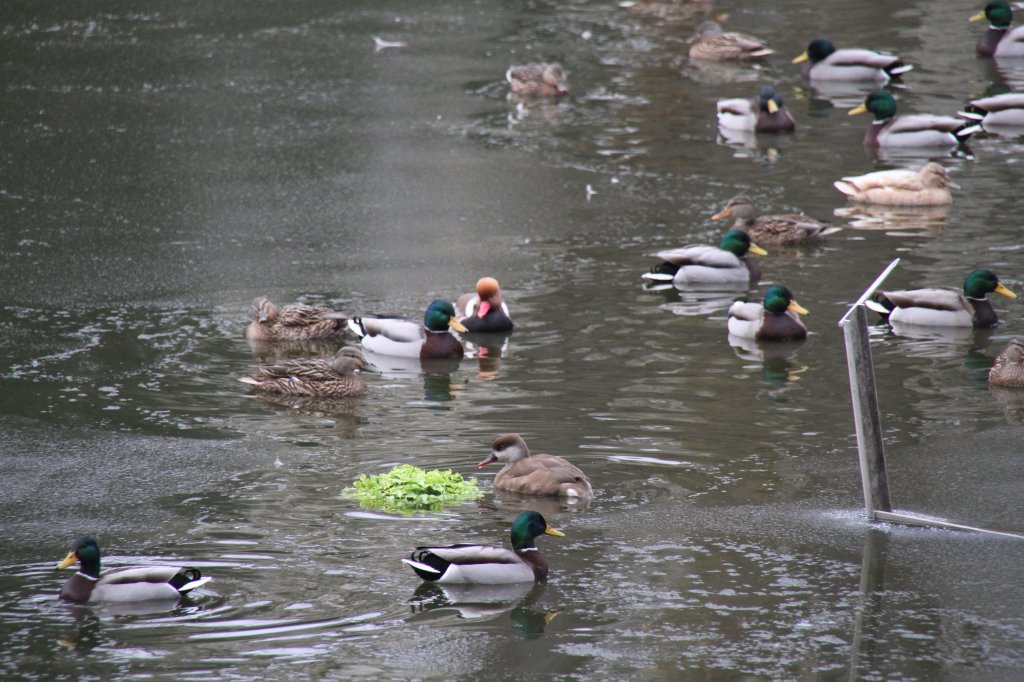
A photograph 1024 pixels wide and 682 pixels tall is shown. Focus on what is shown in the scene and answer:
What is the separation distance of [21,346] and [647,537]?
21.6ft

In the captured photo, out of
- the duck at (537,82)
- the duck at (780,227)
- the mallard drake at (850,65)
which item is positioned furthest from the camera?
the mallard drake at (850,65)

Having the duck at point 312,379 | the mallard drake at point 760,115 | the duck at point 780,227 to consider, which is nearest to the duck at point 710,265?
the duck at point 780,227

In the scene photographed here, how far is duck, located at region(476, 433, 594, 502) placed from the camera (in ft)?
30.9

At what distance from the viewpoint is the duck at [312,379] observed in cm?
1194

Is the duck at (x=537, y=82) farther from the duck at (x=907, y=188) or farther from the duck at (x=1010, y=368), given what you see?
the duck at (x=1010, y=368)

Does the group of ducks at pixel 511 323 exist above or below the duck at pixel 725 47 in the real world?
below

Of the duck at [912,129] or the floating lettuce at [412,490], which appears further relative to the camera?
the duck at [912,129]

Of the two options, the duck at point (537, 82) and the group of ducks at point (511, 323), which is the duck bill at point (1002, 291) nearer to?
the group of ducks at point (511, 323)

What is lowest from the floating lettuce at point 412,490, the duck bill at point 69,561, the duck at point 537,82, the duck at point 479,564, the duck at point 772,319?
the duck at point 772,319

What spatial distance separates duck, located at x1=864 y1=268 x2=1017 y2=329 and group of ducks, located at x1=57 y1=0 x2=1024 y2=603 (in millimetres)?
12

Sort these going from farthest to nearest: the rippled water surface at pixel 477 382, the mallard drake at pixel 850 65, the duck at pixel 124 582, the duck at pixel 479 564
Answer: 1. the mallard drake at pixel 850 65
2. the duck at pixel 479 564
3. the duck at pixel 124 582
4. the rippled water surface at pixel 477 382

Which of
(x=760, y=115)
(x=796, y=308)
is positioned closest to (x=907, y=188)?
(x=760, y=115)

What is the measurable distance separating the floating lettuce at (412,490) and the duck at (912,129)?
12244 millimetres

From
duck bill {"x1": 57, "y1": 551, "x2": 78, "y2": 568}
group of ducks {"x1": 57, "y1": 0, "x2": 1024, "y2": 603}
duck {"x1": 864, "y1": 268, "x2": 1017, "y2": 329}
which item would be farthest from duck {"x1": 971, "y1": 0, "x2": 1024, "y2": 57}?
duck bill {"x1": 57, "y1": 551, "x2": 78, "y2": 568}
